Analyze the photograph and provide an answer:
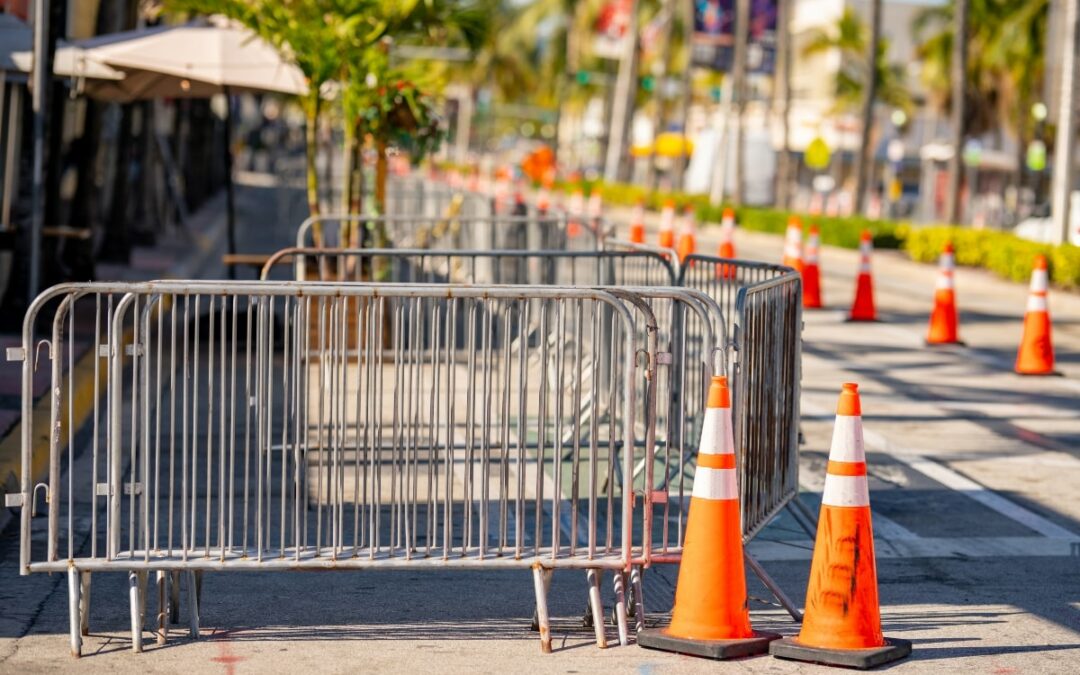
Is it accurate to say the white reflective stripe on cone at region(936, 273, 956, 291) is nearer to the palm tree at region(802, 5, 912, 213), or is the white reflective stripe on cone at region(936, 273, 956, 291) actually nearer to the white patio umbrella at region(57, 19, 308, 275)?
the white patio umbrella at region(57, 19, 308, 275)

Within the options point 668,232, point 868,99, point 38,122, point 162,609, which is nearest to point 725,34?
point 868,99

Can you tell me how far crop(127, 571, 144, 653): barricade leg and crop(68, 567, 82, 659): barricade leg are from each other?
0.58 ft

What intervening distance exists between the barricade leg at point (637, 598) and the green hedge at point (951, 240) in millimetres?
17667

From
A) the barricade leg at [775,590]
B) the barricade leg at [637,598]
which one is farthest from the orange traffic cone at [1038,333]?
the barricade leg at [637,598]

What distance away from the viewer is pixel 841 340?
58.7 feet

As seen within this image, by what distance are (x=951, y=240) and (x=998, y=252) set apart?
2.27 m

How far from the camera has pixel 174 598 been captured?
6.84 metres

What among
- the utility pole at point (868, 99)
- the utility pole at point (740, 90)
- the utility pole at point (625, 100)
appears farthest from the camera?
the utility pole at point (625, 100)

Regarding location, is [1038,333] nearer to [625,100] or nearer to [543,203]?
[543,203]

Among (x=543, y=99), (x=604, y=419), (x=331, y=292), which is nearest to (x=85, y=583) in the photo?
(x=331, y=292)

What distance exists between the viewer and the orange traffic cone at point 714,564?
6387 mm

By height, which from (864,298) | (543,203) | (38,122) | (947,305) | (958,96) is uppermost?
(958,96)

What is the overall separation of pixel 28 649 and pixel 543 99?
119m

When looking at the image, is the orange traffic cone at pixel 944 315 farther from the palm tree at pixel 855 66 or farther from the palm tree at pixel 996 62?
the palm tree at pixel 855 66
